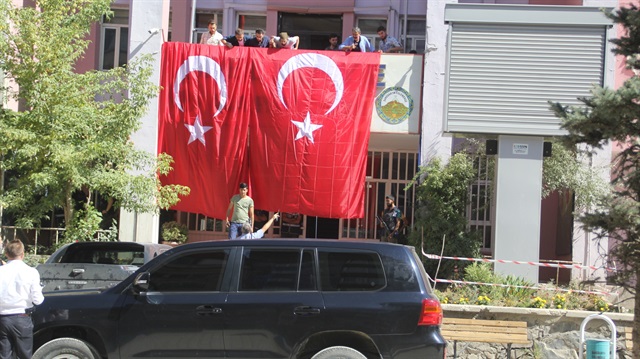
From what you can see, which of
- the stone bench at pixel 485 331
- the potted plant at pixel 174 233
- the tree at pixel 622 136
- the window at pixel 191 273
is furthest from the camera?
the potted plant at pixel 174 233

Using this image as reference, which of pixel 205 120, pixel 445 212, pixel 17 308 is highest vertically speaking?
pixel 205 120

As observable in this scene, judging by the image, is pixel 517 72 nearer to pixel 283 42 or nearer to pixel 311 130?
pixel 311 130

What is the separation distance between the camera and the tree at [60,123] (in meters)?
13.5

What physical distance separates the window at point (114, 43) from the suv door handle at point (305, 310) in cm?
1418

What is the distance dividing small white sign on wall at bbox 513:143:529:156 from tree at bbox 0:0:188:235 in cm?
722

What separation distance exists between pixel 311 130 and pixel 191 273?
9.39m

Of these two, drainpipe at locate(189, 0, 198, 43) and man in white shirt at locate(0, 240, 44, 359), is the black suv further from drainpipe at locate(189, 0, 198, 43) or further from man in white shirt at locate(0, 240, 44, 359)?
drainpipe at locate(189, 0, 198, 43)

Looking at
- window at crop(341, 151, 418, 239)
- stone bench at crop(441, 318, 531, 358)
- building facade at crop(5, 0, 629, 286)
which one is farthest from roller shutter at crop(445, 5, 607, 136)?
window at crop(341, 151, 418, 239)

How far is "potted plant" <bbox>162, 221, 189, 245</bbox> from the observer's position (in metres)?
18.6

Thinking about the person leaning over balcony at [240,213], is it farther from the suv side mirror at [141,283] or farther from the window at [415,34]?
the window at [415,34]

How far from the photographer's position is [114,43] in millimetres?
20344

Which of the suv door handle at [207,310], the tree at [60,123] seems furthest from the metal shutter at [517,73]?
the suv door handle at [207,310]

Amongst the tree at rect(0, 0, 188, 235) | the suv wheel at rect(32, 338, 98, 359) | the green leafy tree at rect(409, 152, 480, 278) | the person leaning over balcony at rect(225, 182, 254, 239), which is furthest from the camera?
the green leafy tree at rect(409, 152, 480, 278)

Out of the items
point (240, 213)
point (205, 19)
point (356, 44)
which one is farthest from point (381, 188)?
point (205, 19)
